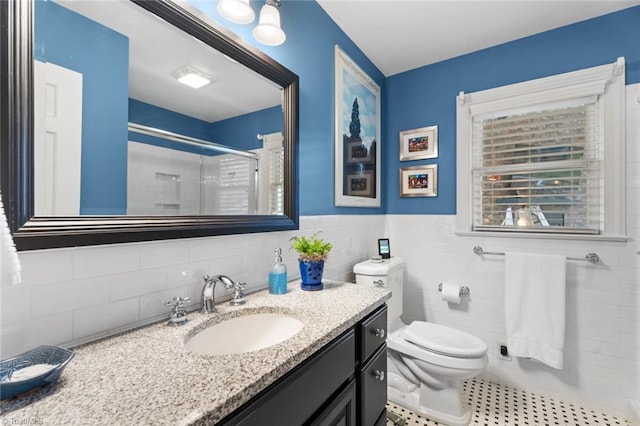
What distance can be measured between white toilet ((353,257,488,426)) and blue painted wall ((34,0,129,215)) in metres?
1.47

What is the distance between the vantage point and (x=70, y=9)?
76 cm

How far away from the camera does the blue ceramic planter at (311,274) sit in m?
1.33

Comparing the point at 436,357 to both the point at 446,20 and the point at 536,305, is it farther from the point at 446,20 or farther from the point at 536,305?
the point at 446,20

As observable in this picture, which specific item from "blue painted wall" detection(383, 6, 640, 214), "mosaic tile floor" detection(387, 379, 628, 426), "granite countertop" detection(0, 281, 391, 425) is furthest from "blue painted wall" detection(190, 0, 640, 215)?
"mosaic tile floor" detection(387, 379, 628, 426)

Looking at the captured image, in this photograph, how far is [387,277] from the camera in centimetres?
192

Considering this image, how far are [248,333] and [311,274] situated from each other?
1.27ft

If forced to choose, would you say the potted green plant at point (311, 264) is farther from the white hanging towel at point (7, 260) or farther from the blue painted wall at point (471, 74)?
the blue painted wall at point (471, 74)

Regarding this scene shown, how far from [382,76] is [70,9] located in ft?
7.54

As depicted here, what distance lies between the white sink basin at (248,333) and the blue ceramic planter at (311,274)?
0.27 meters

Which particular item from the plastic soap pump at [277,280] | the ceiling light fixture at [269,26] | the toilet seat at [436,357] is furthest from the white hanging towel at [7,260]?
the toilet seat at [436,357]

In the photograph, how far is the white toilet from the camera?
5.24 feet

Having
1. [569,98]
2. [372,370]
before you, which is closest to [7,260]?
[372,370]

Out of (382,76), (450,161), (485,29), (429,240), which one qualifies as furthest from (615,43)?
(429,240)

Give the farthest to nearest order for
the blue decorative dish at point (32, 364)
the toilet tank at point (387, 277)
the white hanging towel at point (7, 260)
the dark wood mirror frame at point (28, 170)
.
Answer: the toilet tank at point (387, 277), the dark wood mirror frame at point (28, 170), the blue decorative dish at point (32, 364), the white hanging towel at point (7, 260)
